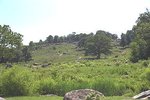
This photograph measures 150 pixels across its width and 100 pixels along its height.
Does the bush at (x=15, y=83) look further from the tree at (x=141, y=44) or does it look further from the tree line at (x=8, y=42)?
the tree at (x=141, y=44)

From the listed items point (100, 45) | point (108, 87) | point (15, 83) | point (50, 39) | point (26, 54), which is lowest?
point (108, 87)

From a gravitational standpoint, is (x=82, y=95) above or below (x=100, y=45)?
below

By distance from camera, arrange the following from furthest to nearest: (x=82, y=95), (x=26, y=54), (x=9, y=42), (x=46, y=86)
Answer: (x=26, y=54), (x=9, y=42), (x=46, y=86), (x=82, y=95)

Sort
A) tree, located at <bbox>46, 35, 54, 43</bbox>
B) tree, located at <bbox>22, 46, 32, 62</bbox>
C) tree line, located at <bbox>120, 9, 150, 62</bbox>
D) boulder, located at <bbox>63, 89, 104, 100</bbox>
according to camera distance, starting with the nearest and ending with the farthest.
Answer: boulder, located at <bbox>63, 89, 104, 100</bbox> < tree line, located at <bbox>120, 9, 150, 62</bbox> < tree, located at <bbox>22, 46, 32, 62</bbox> < tree, located at <bbox>46, 35, 54, 43</bbox>

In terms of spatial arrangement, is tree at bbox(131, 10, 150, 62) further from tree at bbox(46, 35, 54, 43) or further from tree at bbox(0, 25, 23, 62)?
tree at bbox(46, 35, 54, 43)

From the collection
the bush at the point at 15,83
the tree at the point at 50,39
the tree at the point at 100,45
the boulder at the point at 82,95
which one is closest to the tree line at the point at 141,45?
the tree at the point at 100,45

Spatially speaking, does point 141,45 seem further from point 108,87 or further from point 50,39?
point 50,39

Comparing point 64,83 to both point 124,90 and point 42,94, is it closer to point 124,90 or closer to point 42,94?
point 42,94

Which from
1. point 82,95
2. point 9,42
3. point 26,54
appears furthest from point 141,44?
point 26,54

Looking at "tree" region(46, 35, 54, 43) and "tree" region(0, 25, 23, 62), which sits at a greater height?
"tree" region(46, 35, 54, 43)

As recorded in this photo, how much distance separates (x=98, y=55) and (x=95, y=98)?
103 meters

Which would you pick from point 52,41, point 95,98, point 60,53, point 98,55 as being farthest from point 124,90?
point 52,41

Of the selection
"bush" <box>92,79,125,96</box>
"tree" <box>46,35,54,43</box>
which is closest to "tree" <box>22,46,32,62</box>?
"tree" <box>46,35,54,43</box>

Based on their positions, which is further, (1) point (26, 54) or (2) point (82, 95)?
(1) point (26, 54)
